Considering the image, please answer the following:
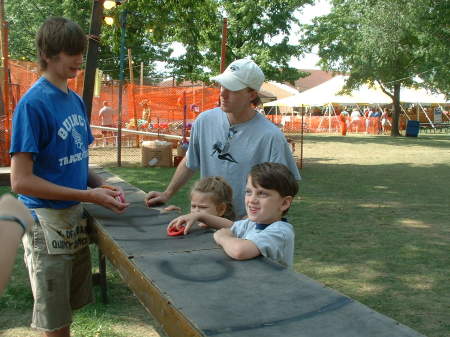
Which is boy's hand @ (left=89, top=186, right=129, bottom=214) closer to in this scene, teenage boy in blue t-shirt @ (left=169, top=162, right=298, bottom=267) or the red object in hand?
the red object in hand

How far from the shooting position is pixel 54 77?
257 centimetres

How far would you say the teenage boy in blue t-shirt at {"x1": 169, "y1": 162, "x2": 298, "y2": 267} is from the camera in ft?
7.15

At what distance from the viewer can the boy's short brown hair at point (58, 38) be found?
8.01ft

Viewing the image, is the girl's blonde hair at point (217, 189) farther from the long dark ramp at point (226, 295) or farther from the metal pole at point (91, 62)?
the metal pole at point (91, 62)

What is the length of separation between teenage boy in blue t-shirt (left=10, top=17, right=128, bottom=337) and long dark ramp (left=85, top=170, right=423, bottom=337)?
0.34 meters

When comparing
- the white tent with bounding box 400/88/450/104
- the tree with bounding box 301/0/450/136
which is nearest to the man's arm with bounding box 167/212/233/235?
the tree with bounding box 301/0/450/136

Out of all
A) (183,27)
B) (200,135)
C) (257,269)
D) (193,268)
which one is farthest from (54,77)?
(183,27)

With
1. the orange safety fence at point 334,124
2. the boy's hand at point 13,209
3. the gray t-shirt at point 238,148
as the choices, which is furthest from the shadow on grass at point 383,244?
the orange safety fence at point 334,124

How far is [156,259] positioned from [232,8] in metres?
34.5

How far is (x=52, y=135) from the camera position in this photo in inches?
98.2

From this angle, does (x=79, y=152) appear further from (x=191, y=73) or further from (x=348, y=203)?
(x=191, y=73)

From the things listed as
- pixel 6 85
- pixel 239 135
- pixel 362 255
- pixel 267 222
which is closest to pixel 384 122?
pixel 6 85

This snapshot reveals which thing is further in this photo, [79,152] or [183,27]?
[183,27]

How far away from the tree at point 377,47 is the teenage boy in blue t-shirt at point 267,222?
68.9 ft
